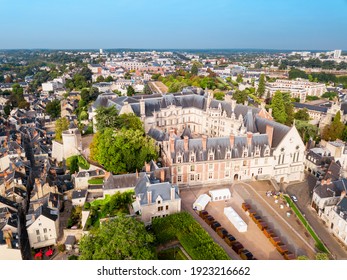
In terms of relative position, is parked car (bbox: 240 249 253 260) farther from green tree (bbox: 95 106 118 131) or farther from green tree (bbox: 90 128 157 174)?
green tree (bbox: 95 106 118 131)

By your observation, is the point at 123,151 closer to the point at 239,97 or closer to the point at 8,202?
the point at 8,202

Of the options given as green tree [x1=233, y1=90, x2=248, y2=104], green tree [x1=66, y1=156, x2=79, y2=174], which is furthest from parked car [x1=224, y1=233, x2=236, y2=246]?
green tree [x1=233, y1=90, x2=248, y2=104]

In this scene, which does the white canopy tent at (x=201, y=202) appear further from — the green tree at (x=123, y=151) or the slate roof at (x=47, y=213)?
the slate roof at (x=47, y=213)

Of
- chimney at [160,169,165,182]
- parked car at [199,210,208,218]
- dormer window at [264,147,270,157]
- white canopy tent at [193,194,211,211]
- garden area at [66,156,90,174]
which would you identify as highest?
dormer window at [264,147,270,157]

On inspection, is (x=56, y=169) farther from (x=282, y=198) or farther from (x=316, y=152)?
(x=316, y=152)

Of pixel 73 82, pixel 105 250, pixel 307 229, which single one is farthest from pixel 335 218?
pixel 73 82

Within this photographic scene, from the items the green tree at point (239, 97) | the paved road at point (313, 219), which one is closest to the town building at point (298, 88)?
the green tree at point (239, 97)
